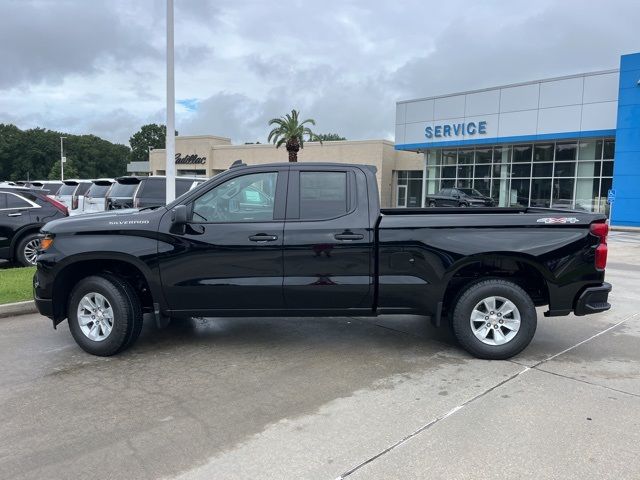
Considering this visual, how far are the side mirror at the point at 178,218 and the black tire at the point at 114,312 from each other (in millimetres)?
817

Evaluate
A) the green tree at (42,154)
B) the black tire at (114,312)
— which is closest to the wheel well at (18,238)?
the black tire at (114,312)

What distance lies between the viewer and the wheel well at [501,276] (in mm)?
5301

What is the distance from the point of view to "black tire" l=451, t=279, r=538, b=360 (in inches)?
201

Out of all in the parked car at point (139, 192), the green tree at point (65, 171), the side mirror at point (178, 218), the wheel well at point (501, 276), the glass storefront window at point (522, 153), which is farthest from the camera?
the green tree at point (65, 171)

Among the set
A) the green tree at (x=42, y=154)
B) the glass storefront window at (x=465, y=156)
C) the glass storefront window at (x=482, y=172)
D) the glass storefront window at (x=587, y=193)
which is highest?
the green tree at (x=42, y=154)

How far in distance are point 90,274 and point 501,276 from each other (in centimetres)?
415

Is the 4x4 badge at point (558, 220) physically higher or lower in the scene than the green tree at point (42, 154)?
lower

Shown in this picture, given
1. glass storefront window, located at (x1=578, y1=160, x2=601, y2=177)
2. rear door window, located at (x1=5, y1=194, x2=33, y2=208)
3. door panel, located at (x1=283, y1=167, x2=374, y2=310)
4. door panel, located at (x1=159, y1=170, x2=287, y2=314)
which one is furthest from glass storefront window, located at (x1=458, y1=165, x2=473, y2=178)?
door panel, located at (x1=159, y1=170, x2=287, y2=314)

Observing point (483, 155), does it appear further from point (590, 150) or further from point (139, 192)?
point (139, 192)

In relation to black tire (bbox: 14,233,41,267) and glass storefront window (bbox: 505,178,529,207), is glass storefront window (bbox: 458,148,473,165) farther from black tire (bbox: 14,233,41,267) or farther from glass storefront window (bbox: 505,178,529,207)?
black tire (bbox: 14,233,41,267)

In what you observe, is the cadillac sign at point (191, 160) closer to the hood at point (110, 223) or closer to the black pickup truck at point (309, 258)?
the hood at point (110, 223)

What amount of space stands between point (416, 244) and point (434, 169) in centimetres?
3348

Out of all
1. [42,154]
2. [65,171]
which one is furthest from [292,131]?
Answer: [42,154]

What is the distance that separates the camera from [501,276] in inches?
212
